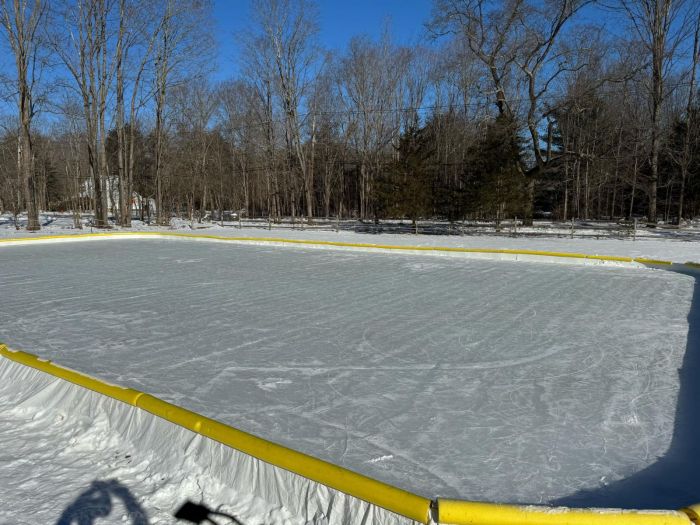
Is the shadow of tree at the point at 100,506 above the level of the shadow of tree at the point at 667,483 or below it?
below

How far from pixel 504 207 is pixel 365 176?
1751 centimetres

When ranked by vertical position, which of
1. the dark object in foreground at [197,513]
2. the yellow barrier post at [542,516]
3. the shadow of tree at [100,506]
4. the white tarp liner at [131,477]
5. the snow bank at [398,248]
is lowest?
the dark object in foreground at [197,513]

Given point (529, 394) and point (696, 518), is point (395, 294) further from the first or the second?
point (696, 518)

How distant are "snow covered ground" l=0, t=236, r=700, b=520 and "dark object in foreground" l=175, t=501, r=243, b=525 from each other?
22.1 inches

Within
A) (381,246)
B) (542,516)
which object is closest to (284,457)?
(542,516)

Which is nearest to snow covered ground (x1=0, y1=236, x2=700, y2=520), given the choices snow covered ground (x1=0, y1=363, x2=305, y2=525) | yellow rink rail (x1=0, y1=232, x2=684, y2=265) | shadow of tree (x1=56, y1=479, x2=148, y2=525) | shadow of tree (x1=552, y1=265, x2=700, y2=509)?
shadow of tree (x1=552, y1=265, x2=700, y2=509)

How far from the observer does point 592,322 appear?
5.36 meters

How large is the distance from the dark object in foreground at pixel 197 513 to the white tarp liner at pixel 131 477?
0.03 m

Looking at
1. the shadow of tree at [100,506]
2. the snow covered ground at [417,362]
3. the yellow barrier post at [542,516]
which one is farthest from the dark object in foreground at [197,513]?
the yellow barrier post at [542,516]

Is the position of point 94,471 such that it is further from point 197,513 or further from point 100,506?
point 197,513

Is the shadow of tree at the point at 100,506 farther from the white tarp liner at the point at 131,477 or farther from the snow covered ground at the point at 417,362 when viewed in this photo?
the snow covered ground at the point at 417,362

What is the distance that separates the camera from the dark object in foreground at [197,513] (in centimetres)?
208

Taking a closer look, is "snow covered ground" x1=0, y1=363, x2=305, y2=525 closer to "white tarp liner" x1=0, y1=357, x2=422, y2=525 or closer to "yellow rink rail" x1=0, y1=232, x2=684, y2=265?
"white tarp liner" x1=0, y1=357, x2=422, y2=525

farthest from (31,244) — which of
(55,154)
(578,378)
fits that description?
(55,154)
